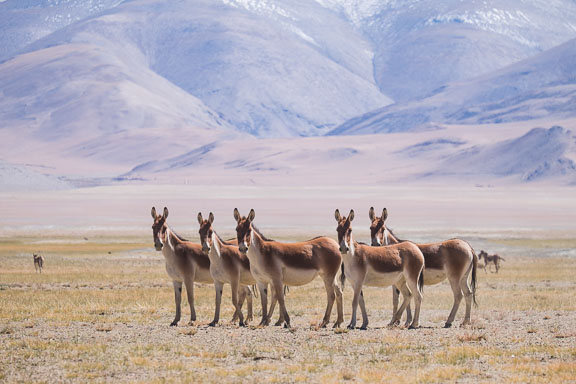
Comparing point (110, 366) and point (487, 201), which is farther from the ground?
point (487, 201)

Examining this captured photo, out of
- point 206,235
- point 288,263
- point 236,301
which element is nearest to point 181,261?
point 206,235

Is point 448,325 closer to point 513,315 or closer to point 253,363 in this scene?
point 513,315

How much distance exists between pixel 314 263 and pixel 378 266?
4.05 ft

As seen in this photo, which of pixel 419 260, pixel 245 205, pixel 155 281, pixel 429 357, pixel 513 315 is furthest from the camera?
pixel 245 205

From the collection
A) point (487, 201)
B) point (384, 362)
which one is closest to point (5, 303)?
point (384, 362)

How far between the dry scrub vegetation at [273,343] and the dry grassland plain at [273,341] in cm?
3

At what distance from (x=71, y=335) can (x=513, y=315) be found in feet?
33.1

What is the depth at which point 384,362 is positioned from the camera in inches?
585

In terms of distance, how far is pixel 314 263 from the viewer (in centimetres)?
1897

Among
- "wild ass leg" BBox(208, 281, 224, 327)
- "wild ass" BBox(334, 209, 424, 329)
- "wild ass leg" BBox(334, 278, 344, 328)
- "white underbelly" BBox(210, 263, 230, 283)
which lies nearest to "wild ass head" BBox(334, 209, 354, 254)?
"wild ass" BBox(334, 209, 424, 329)

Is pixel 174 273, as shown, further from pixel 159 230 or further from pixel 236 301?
pixel 236 301

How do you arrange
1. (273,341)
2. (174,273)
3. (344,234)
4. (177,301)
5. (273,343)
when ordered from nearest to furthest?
(273,343) → (273,341) → (344,234) → (177,301) → (174,273)

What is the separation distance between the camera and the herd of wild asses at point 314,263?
18641mm

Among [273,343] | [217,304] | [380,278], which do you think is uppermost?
[380,278]
